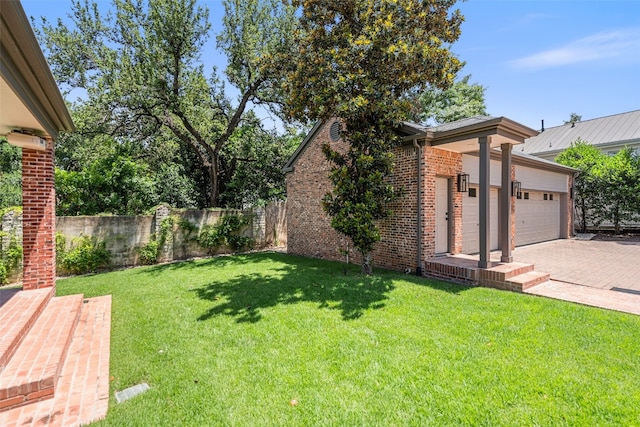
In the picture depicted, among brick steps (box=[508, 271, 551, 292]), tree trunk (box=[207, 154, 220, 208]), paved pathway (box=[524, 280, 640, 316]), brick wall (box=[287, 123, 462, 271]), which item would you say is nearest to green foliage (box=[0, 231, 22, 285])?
tree trunk (box=[207, 154, 220, 208])

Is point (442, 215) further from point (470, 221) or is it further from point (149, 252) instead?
point (149, 252)

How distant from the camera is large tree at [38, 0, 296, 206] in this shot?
34.9 ft

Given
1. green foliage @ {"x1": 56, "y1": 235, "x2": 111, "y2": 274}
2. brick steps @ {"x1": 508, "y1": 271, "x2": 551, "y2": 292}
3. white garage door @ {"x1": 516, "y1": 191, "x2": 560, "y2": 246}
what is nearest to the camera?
brick steps @ {"x1": 508, "y1": 271, "x2": 551, "y2": 292}

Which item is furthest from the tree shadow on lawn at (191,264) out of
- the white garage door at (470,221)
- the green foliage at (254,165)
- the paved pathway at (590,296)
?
the paved pathway at (590,296)

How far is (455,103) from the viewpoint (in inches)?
845

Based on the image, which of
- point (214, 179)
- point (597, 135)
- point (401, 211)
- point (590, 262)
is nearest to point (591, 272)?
point (590, 262)

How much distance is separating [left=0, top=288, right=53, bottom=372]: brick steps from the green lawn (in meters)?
0.95

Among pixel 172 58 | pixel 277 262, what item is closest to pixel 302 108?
pixel 277 262

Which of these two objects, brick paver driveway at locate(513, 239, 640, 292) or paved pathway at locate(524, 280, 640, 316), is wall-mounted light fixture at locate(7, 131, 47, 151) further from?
brick paver driveway at locate(513, 239, 640, 292)

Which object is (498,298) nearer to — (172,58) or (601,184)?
(172,58)

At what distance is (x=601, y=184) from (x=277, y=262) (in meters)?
15.9

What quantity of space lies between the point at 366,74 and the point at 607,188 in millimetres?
15164

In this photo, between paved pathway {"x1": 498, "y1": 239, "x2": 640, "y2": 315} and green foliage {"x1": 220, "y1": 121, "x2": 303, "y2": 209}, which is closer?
paved pathway {"x1": 498, "y1": 239, "x2": 640, "y2": 315}

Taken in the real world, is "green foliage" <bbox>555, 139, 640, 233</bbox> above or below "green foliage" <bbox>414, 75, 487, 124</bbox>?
below
